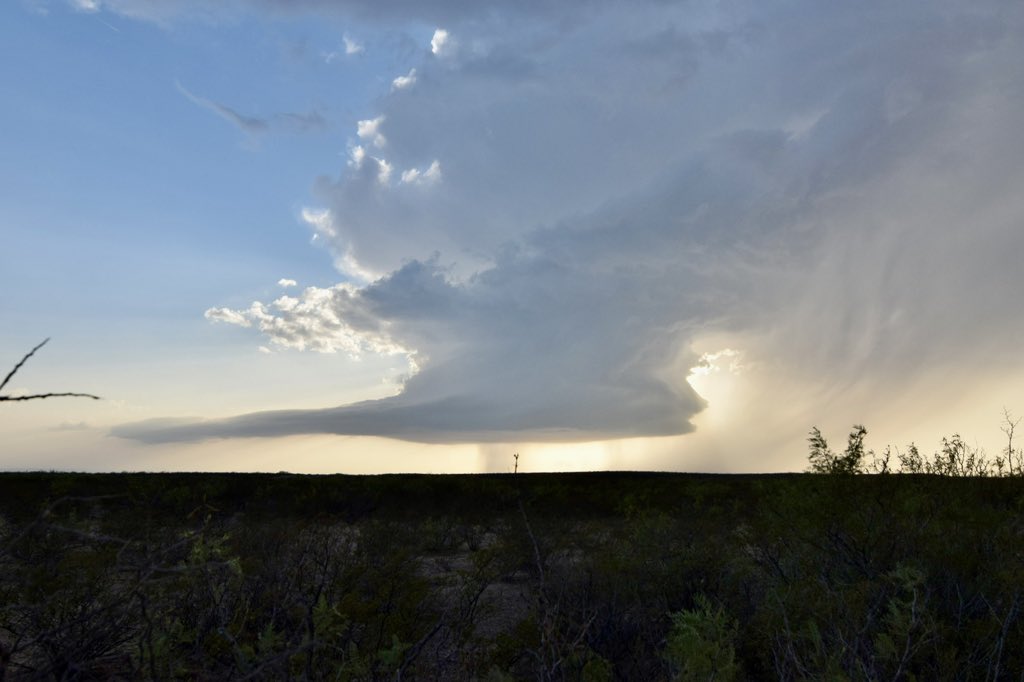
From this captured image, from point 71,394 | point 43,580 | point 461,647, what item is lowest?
point 461,647

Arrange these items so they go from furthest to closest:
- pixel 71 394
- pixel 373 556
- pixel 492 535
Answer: pixel 492 535 → pixel 373 556 → pixel 71 394

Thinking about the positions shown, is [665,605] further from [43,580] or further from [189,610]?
[43,580]

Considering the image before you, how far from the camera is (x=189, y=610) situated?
10.0 metres

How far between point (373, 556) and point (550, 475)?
26.3 metres

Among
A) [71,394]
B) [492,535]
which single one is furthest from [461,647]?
[492,535]

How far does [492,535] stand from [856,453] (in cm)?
1790

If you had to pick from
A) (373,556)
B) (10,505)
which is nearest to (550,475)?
(10,505)

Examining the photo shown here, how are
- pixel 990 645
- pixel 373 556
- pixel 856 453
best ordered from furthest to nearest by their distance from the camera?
pixel 373 556, pixel 856 453, pixel 990 645

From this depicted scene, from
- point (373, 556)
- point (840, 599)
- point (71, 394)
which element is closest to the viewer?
point (71, 394)

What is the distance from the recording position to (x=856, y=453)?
11.0 meters

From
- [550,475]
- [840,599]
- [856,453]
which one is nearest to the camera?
[840,599]

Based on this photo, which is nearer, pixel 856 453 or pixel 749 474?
pixel 856 453

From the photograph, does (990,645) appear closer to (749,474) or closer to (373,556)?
(373,556)

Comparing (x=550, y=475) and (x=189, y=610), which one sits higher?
(x=550, y=475)
